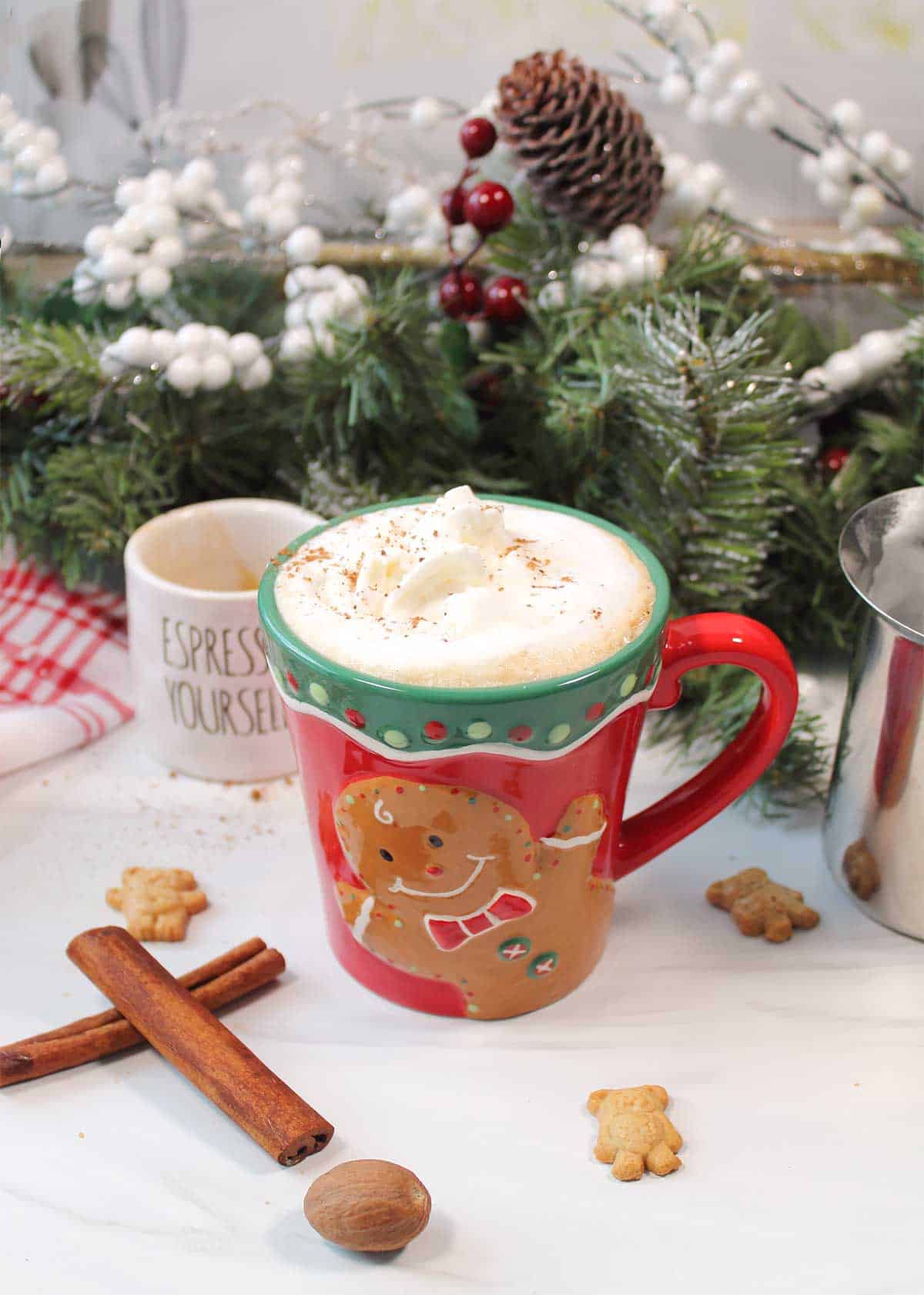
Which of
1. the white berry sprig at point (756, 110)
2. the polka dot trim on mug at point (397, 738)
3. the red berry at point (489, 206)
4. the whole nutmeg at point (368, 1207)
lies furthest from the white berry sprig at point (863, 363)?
the whole nutmeg at point (368, 1207)

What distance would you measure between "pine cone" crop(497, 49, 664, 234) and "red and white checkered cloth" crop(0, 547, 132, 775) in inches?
17.1

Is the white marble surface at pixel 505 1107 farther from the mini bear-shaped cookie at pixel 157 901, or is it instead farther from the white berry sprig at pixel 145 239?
the white berry sprig at pixel 145 239

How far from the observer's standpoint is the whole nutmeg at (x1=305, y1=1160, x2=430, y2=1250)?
1.57 feet

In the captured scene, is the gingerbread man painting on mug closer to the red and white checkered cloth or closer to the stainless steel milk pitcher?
the stainless steel milk pitcher

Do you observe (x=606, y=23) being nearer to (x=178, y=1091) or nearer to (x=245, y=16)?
(x=245, y=16)

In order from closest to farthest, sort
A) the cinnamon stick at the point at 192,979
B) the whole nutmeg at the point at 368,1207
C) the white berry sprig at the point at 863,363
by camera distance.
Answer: the whole nutmeg at the point at 368,1207, the cinnamon stick at the point at 192,979, the white berry sprig at the point at 863,363

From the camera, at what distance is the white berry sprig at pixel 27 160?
0.88m

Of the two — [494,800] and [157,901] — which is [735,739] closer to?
[494,800]

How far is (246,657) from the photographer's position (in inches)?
29.2

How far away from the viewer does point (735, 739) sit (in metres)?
0.65

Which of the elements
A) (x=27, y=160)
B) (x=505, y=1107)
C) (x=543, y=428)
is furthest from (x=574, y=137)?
(x=505, y=1107)

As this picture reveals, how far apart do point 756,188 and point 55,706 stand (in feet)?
2.20

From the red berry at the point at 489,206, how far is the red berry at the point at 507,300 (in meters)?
0.04

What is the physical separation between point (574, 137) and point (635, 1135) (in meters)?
0.61
